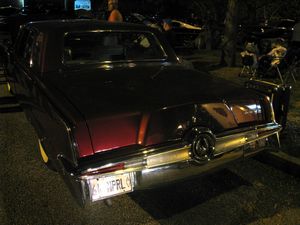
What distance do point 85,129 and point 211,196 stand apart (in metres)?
1.64

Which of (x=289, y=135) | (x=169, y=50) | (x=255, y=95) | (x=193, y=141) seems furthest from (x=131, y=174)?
(x=289, y=135)

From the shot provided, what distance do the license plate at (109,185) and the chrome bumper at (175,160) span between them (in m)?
0.03

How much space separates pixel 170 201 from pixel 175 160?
832mm

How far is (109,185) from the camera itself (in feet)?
9.39

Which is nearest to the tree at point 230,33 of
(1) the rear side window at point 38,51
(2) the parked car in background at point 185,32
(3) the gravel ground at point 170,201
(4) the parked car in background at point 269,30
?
(4) the parked car in background at point 269,30

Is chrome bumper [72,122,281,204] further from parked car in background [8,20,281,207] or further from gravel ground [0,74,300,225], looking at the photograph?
gravel ground [0,74,300,225]

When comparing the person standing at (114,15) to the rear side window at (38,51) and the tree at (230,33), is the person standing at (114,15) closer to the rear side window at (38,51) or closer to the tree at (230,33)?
the tree at (230,33)

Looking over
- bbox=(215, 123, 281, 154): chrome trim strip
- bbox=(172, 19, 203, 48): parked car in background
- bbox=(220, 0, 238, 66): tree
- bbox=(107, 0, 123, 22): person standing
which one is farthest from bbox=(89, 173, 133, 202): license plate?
bbox=(172, 19, 203, 48): parked car in background

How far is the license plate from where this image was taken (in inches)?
110

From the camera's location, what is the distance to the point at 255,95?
11.6 ft

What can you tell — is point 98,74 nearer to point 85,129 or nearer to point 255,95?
point 85,129

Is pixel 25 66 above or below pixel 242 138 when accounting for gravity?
above

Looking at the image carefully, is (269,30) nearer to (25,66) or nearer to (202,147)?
(25,66)

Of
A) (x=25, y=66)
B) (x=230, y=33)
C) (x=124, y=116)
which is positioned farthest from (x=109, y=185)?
(x=230, y=33)
